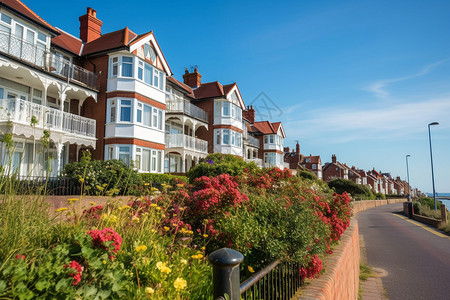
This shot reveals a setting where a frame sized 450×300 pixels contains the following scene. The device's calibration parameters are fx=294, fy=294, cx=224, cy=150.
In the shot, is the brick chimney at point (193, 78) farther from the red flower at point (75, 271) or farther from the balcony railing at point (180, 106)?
the red flower at point (75, 271)

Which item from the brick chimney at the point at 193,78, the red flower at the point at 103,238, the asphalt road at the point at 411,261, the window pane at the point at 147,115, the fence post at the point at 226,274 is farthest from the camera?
the brick chimney at the point at 193,78

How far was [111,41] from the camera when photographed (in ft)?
62.6

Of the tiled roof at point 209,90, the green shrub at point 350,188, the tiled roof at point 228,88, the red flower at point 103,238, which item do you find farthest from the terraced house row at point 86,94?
the green shrub at point 350,188

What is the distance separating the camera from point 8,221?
8.20 ft

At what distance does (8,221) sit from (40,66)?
1524cm

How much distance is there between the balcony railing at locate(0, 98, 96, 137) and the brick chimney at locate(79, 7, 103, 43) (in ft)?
24.8

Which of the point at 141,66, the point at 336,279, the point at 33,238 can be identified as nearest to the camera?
the point at 33,238

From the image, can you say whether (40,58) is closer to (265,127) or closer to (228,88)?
(228,88)

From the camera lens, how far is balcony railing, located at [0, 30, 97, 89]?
44.2 feet

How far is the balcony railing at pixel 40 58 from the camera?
13.5 metres

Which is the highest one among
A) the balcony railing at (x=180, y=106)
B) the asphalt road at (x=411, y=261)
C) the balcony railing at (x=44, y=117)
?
the balcony railing at (x=180, y=106)

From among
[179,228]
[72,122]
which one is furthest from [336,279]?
[72,122]

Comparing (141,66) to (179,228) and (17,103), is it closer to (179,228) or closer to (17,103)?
(17,103)

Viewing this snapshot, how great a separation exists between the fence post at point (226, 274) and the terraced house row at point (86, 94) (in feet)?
36.3
